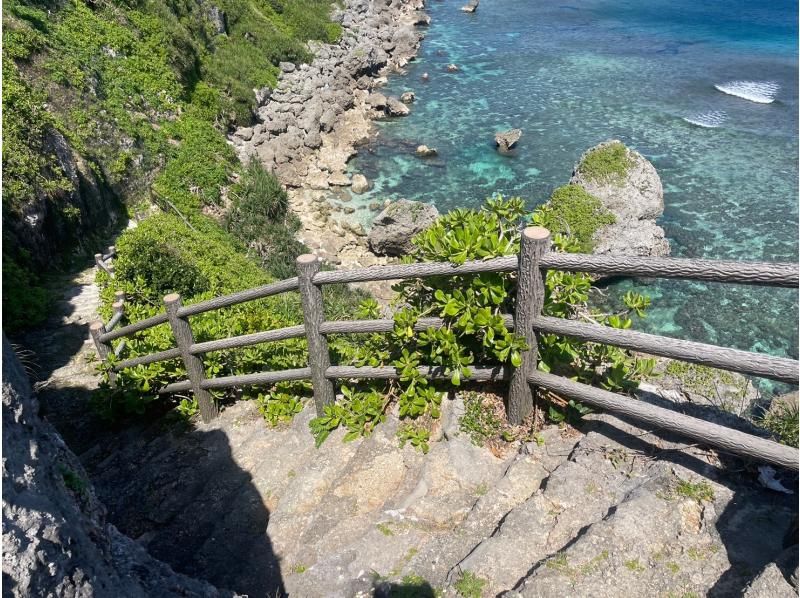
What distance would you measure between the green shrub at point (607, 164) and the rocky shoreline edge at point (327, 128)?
23.8ft

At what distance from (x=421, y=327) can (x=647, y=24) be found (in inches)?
1936

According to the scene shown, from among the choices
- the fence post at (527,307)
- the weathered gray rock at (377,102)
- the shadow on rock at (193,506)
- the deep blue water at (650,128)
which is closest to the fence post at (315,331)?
the shadow on rock at (193,506)

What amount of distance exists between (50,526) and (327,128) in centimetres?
2500

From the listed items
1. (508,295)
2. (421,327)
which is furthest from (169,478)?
(508,295)

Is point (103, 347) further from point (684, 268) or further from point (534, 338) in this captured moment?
point (684, 268)

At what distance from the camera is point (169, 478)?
5523 millimetres

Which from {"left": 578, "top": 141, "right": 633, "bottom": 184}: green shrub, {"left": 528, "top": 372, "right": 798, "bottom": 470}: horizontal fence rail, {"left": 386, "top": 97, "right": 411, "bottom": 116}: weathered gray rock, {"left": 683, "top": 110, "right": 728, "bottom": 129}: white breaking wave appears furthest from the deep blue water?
{"left": 528, "top": 372, "right": 798, "bottom": 470}: horizontal fence rail

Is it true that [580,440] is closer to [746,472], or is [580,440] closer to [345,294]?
[746,472]

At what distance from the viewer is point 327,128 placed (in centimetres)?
2569

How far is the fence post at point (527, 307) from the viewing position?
12.8ft

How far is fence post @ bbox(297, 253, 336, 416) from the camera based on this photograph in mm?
4777

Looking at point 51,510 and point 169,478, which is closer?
point 51,510

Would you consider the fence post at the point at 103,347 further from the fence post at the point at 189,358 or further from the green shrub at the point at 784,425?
the green shrub at the point at 784,425

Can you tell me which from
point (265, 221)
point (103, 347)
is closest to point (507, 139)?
point (265, 221)
